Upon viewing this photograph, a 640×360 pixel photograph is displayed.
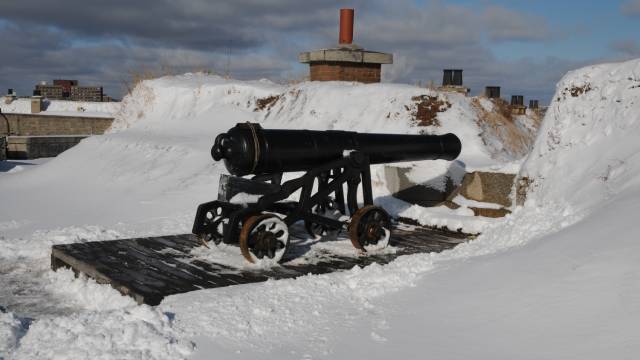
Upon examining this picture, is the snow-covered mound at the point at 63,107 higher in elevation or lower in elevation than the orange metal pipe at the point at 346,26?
lower

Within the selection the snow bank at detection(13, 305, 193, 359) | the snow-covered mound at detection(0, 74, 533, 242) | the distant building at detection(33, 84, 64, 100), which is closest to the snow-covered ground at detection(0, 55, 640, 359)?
the snow bank at detection(13, 305, 193, 359)

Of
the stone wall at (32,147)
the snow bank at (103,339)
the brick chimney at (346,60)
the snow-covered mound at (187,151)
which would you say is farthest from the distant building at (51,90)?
the snow bank at (103,339)

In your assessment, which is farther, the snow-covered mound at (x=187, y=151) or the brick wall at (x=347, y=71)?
the brick wall at (x=347, y=71)

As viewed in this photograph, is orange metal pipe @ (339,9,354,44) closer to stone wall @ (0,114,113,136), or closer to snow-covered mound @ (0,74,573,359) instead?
snow-covered mound @ (0,74,573,359)

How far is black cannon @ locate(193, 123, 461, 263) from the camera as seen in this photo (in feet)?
20.6

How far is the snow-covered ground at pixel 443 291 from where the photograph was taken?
4.18 m

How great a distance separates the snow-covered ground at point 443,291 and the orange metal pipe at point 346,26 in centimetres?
574

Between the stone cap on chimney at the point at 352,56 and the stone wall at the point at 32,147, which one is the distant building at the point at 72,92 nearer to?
the stone wall at the point at 32,147

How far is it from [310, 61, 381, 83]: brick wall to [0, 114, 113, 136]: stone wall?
26490 mm

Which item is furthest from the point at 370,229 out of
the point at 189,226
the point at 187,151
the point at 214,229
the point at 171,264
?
the point at 187,151

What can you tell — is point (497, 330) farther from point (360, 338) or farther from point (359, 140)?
point (359, 140)

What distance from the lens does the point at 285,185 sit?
6598mm

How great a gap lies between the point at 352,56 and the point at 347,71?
47cm

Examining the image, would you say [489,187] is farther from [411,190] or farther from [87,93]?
[87,93]
